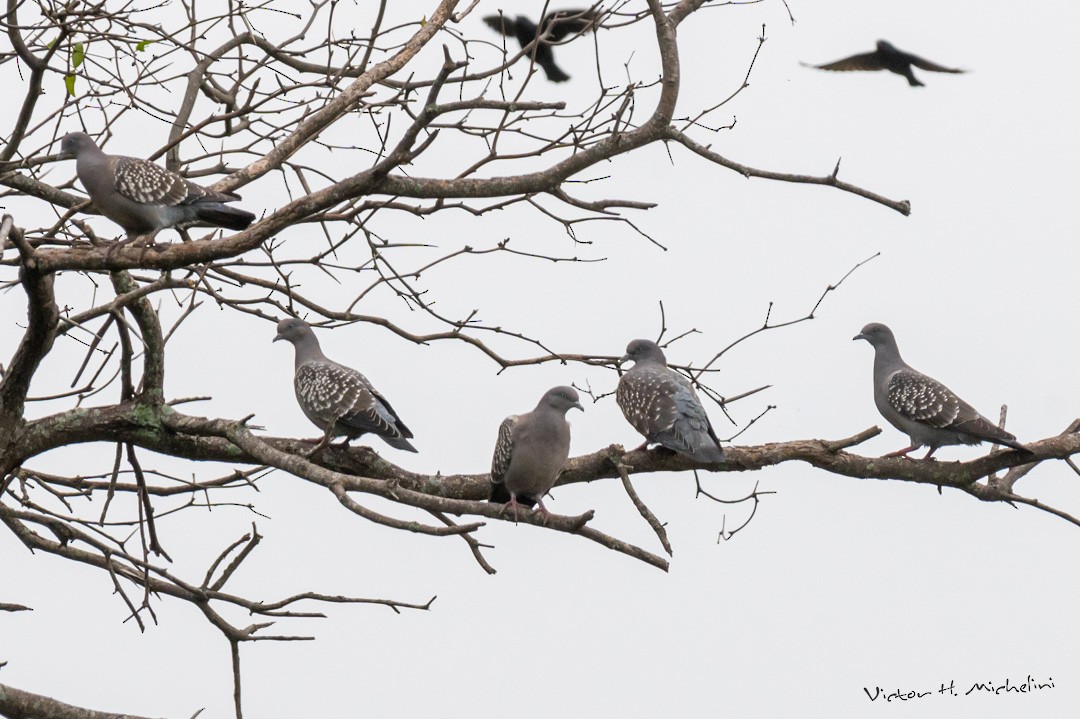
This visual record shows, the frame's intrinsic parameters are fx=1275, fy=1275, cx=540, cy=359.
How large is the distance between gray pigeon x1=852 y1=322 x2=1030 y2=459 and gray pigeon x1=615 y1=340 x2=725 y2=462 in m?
1.05

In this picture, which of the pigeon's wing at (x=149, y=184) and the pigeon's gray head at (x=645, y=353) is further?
the pigeon's gray head at (x=645, y=353)

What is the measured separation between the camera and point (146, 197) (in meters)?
5.08

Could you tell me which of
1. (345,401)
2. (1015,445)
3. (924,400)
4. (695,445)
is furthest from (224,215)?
(924,400)

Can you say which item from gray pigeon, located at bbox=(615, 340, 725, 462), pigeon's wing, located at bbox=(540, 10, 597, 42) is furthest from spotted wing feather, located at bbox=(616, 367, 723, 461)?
pigeon's wing, located at bbox=(540, 10, 597, 42)

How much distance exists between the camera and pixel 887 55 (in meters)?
5.79

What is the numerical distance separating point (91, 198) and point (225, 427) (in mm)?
1651

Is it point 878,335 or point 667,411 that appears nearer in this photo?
point 667,411

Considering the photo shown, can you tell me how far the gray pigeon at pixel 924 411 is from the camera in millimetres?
5793

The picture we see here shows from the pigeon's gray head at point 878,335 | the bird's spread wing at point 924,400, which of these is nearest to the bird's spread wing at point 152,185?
the bird's spread wing at point 924,400

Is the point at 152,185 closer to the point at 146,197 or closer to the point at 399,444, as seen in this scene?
the point at 146,197

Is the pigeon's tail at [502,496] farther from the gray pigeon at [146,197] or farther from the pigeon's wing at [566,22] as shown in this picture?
the pigeon's wing at [566,22]

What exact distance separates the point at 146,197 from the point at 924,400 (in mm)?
3613

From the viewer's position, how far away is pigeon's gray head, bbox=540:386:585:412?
5.14 m

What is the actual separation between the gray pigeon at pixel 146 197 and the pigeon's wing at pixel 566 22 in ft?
4.63
